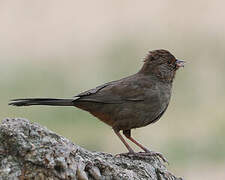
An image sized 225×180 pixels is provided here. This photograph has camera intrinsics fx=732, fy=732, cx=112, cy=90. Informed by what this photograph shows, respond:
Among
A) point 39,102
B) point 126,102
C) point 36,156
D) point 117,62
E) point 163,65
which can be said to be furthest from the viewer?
point 117,62

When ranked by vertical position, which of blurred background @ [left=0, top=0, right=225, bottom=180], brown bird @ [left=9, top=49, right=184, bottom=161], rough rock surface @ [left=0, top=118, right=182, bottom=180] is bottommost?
blurred background @ [left=0, top=0, right=225, bottom=180]

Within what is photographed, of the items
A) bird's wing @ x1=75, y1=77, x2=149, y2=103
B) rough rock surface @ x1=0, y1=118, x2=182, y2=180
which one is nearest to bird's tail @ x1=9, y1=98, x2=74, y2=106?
bird's wing @ x1=75, y1=77, x2=149, y2=103

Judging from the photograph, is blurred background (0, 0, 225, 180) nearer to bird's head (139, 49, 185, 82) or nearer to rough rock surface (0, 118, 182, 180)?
bird's head (139, 49, 185, 82)

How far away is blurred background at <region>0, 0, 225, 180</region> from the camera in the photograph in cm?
1114

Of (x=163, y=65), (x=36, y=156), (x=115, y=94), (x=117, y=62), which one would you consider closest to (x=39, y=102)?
(x=115, y=94)

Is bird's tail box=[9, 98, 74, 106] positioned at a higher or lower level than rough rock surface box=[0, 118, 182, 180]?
lower

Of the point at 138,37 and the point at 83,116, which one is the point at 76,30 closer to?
the point at 138,37

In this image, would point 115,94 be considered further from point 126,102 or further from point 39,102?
point 39,102

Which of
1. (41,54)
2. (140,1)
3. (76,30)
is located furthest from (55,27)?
(140,1)

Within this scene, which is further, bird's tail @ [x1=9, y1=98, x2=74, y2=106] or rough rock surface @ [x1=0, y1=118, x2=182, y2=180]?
bird's tail @ [x1=9, y1=98, x2=74, y2=106]

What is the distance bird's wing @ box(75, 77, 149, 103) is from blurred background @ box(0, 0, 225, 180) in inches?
122

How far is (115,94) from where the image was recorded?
7.07 metres

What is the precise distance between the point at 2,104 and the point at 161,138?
267 cm

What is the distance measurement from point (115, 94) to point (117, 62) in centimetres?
643
